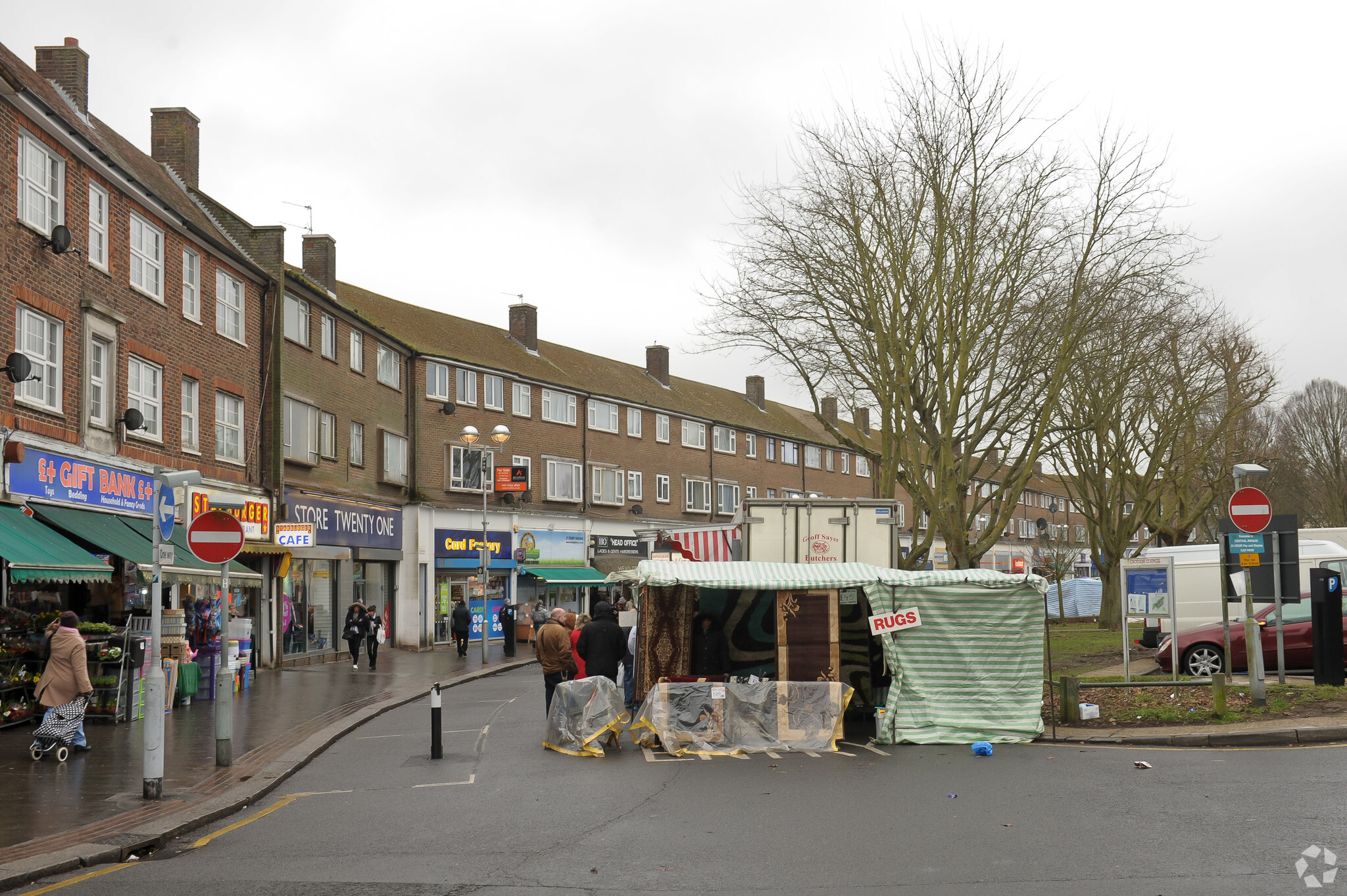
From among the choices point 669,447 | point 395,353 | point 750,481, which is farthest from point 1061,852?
point 750,481

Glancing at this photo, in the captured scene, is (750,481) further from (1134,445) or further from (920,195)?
(920,195)

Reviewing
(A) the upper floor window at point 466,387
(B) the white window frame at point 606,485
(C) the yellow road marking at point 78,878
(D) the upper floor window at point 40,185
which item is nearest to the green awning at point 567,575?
(B) the white window frame at point 606,485

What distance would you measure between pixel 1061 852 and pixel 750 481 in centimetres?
5425

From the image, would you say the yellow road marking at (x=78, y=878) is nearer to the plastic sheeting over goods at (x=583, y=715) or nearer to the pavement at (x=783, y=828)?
the pavement at (x=783, y=828)

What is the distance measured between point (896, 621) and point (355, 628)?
17.6 meters

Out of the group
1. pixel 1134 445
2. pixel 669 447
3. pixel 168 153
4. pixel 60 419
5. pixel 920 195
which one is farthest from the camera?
pixel 669 447

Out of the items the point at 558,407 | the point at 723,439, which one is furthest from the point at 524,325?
the point at 723,439

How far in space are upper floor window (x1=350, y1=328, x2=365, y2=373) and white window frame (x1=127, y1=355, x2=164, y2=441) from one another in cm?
1201

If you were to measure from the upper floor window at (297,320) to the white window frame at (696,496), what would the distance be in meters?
26.5

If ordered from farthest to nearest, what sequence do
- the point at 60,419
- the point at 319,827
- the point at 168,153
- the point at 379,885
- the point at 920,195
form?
the point at 168,153
the point at 920,195
the point at 60,419
the point at 319,827
the point at 379,885

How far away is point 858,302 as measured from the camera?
2586 cm

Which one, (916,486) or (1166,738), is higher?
(916,486)

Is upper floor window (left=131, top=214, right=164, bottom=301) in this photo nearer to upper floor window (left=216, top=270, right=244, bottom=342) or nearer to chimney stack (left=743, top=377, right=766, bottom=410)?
upper floor window (left=216, top=270, right=244, bottom=342)

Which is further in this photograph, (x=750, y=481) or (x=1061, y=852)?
(x=750, y=481)
